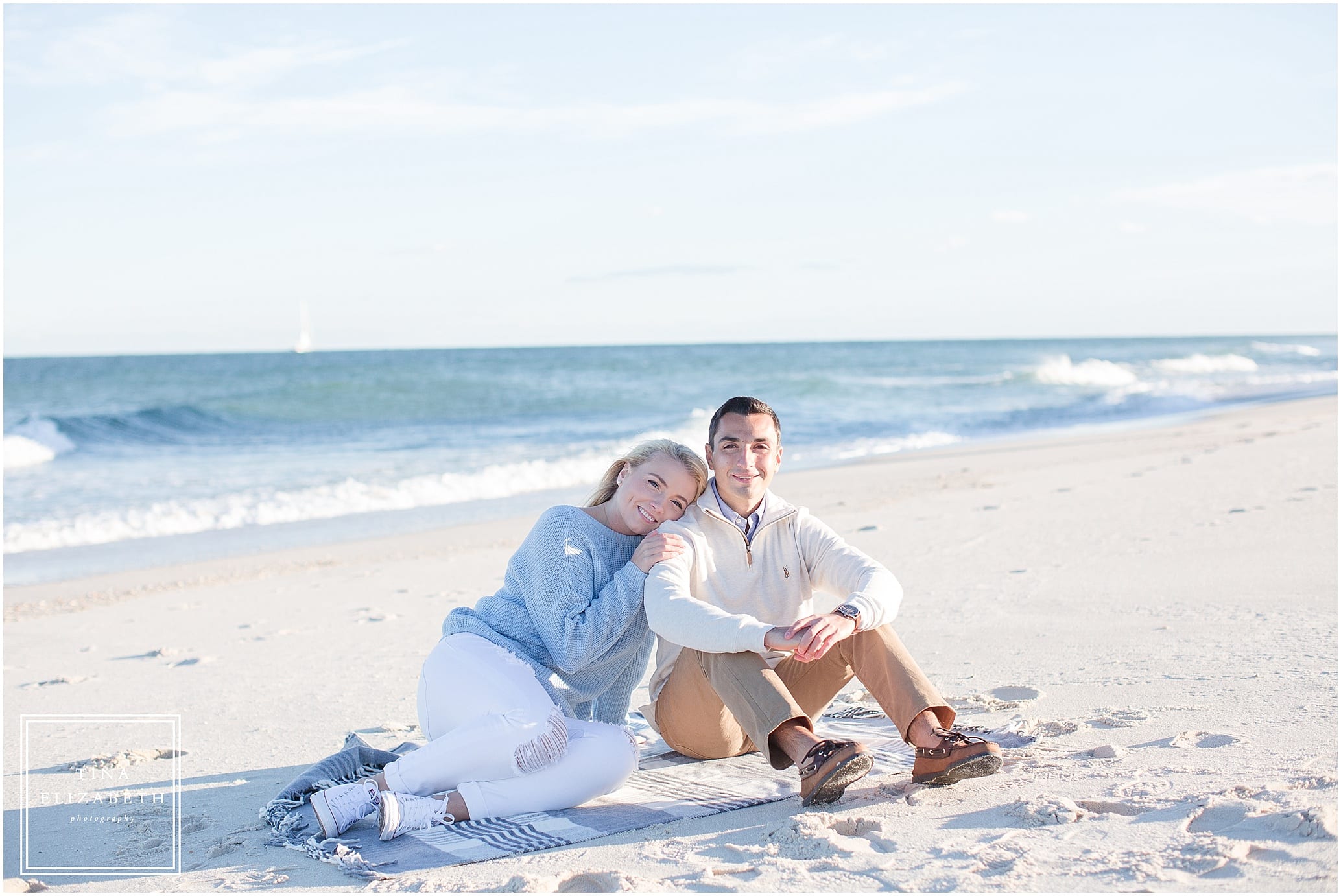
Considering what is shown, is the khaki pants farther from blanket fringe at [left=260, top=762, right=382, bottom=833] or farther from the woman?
blanket fringe at [left=260, top=762, right=382, bottom=833]

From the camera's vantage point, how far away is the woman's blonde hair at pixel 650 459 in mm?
3746

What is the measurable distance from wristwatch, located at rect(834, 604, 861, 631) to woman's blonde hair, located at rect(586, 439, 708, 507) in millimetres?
699

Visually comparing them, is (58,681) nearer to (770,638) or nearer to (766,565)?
(766,565)

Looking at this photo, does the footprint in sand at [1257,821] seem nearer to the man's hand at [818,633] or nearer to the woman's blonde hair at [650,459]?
the man's hand at [818,633]

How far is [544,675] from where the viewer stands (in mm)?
3492

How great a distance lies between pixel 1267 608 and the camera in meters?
4.98

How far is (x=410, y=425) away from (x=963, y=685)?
22192 mm

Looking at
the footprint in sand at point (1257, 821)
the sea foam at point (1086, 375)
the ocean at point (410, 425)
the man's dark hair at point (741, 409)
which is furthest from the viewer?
the sea foam at point (1086, 375)

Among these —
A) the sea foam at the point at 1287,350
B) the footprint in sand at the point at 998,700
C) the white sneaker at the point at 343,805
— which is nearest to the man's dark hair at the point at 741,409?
the footprint in sand at the point at 998,700

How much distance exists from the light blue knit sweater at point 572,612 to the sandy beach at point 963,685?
0.63m

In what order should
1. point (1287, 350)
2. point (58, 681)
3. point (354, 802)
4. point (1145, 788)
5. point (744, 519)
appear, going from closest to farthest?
point (1145, 788) < point (354, 802) < point (744, 519) < point (58, 681) < point (1287, 350)

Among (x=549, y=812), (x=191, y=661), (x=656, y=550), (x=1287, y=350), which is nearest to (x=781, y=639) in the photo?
(x=656, y=550)

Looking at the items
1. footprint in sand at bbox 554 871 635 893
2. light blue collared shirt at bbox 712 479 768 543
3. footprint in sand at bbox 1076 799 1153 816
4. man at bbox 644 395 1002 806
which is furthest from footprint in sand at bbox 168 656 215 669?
footprint in sand at bbox 1076 799 1153 816

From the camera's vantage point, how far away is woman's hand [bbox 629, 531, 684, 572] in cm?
342
